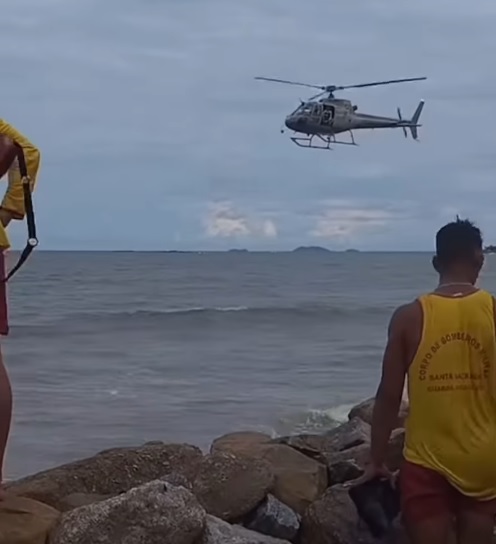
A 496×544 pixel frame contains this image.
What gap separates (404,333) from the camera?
13.0 ft

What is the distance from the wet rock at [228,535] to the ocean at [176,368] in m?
5.94

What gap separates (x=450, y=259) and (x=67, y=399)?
44.0ft

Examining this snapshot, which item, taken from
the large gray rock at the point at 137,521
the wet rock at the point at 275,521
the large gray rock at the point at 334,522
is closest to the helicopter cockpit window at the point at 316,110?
the wet rock at the point at 275,521

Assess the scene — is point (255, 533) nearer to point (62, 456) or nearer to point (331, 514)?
point (331, 514)

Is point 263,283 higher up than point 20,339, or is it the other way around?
point 20,339

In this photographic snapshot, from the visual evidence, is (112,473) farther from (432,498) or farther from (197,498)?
(432,498)

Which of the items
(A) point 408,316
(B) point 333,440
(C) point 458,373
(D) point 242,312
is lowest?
(D) point 242,312

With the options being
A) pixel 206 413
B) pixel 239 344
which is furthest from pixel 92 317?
pixel 206 413

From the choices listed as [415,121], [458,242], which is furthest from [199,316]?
[458,242]

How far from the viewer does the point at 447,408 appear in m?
3.92

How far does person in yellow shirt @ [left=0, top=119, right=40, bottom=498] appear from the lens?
5.00 metres

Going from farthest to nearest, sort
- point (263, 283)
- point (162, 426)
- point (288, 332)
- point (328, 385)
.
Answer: point (263, 283), point (288, 332), point (328, 385), point (162, 426)

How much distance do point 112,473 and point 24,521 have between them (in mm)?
1445

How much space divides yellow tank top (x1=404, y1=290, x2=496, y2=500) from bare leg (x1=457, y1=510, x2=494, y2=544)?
3.4 inches
